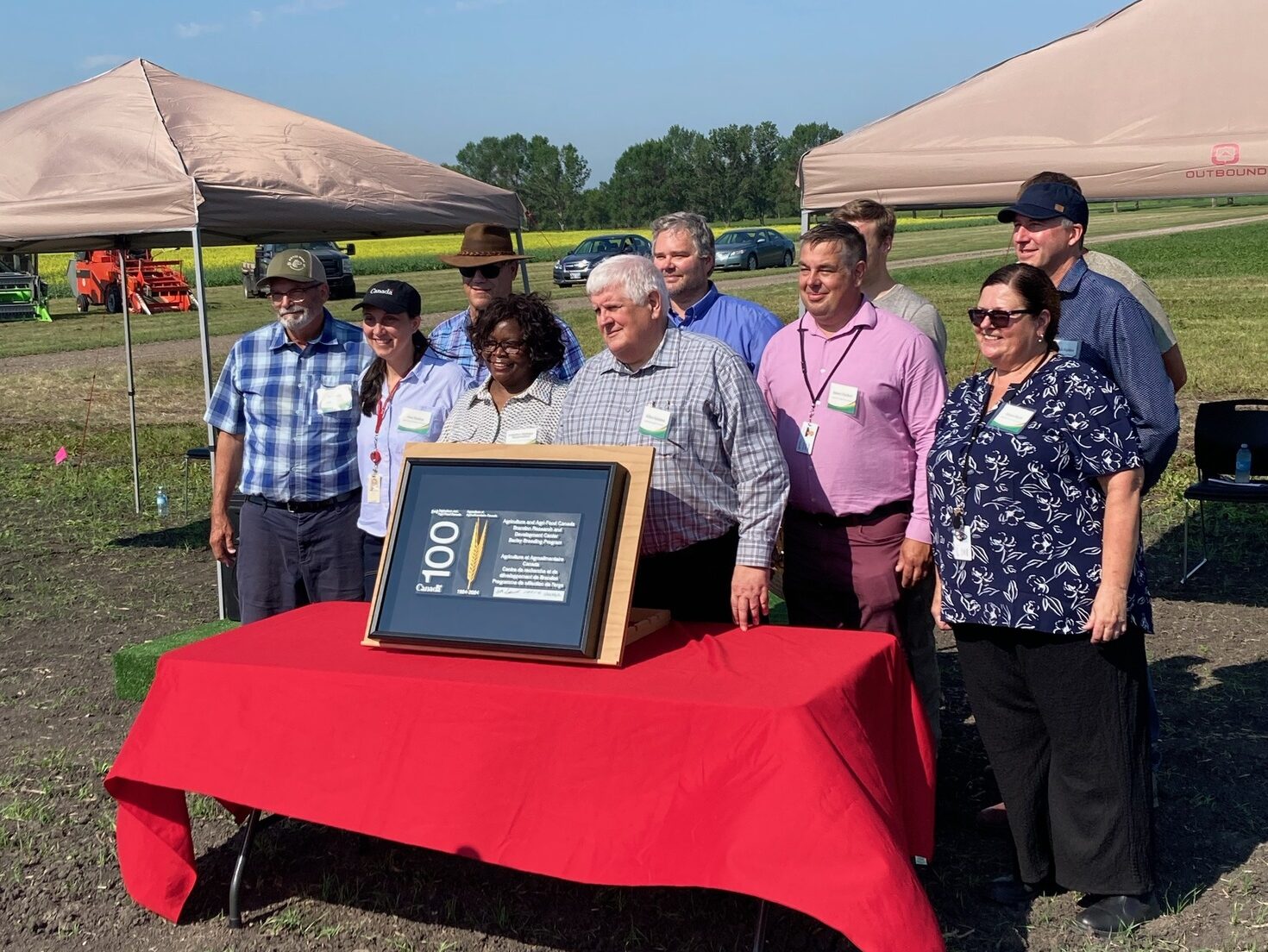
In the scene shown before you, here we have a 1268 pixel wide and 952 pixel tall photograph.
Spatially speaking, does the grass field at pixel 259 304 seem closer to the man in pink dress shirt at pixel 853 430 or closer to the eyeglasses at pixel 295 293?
the eyeglasses at pixel 295 293

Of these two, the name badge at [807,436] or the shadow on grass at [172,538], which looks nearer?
the name badge at [807,436]

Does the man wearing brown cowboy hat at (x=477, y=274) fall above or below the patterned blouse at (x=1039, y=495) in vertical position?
above

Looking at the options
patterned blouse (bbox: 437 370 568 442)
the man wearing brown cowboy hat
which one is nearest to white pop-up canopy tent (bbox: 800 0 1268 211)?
the man wearing brown cowboy hat

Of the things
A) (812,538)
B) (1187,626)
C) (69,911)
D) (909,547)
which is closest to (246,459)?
(69,911)

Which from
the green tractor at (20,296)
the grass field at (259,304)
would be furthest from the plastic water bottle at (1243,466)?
the green tractor at (20,296)

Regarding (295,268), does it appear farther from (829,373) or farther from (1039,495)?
(1039,495)

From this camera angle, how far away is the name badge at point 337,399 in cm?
460

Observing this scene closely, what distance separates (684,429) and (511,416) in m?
0.63

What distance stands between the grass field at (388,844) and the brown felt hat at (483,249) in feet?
7.61

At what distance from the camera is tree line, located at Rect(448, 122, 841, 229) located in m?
81.7

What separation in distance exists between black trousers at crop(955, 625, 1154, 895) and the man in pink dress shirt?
0.47 meters

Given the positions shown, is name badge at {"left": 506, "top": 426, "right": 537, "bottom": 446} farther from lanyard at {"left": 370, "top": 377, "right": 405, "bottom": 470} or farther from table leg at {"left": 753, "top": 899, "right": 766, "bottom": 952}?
table leg at {"left": 753, "top": 899, "right": 766, "bottom": 952}

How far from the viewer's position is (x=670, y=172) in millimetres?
91750

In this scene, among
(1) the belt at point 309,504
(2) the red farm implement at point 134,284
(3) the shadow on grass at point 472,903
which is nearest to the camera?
(3) the shadow on grass at point 472,903
